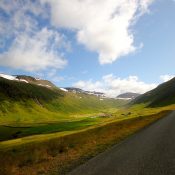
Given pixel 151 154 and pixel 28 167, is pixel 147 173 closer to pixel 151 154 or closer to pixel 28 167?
pixel 151 154

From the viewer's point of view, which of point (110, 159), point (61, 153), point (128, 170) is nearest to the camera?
point (128, 170)

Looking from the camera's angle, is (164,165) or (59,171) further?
(59,171)

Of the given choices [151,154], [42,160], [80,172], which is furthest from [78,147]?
[80,172]

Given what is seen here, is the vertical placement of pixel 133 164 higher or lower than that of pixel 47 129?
lower

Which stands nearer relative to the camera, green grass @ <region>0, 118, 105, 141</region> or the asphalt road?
the asphalt road

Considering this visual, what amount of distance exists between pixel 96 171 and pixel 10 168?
6.66 metres

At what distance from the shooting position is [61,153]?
22.7 meters

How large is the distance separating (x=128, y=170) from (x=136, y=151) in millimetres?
5564

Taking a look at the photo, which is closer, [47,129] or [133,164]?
[133,164]

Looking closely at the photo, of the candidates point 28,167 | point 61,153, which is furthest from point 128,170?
point 61,153

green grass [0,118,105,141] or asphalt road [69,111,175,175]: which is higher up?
green grass [0,118,105,141]

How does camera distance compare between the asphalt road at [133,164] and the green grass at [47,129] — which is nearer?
the asphalt road at [133,164]

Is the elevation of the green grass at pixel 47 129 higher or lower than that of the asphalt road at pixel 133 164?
higher

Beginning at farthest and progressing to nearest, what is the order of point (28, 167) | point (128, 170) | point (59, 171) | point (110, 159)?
1. point (28, 167)
2. point (110, 159)
3. point (59, 171)
4. point (128, 170)
